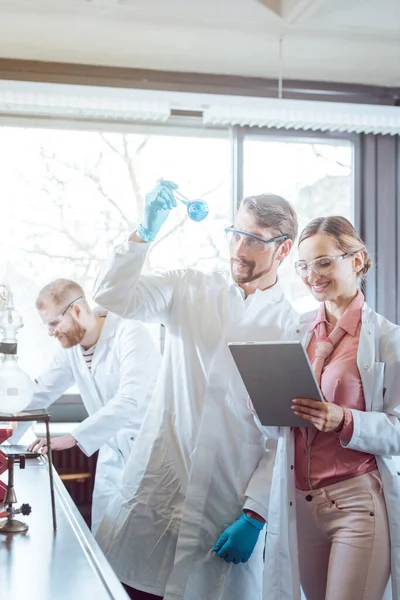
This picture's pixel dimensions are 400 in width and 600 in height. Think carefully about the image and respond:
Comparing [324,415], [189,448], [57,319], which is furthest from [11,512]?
[57,319]

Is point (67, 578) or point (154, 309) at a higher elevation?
point (154, 309)

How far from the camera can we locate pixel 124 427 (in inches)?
111

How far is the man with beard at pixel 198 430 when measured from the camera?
207 centimetres

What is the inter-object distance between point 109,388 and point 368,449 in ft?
4.34

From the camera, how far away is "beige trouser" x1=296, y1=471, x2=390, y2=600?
1.80 meters

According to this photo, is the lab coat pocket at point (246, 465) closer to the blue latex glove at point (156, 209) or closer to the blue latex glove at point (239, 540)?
the blue latex glove at point (239, 540)

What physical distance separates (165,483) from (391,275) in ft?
8.00

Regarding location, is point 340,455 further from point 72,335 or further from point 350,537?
point 72,335

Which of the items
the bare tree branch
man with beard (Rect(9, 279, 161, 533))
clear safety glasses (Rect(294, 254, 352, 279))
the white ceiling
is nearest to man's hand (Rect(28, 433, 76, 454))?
man with beard (Rect(9, 279, 161, 533))

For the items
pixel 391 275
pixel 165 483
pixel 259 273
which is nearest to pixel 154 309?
pixel 259 273

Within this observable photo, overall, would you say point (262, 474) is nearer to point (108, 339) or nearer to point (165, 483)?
point (165, 483)

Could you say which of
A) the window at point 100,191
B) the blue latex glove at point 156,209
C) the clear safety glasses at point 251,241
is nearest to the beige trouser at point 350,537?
the clear safety glasses at point 251,241

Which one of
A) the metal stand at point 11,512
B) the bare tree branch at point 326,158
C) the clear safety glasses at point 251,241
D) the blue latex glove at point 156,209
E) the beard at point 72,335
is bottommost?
the metal stand at point 11,512

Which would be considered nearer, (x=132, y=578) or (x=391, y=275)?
(x=132, y=578)
